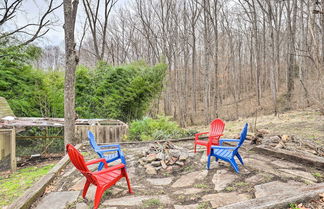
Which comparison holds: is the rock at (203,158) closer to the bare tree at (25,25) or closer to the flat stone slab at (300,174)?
the flat stone slab at (300,174)

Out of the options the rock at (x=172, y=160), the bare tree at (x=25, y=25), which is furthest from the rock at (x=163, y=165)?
the bare tree at (x=25, y=25)

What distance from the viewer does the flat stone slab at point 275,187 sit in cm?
235

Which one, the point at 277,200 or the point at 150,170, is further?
the point at 150,170

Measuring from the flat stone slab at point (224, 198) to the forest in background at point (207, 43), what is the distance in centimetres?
669

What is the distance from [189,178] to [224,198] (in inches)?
33.2

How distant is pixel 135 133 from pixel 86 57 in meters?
22.2

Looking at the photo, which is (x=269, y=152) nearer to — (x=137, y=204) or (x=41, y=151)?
(x=137, y=204)

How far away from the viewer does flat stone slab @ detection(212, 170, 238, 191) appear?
272 cm

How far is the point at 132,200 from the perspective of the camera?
2.47 metres

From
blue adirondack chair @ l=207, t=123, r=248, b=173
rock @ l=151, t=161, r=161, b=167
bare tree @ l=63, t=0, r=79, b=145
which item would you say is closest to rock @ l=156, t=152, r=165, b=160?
rock @ l=151, t=161, r=161, b=167

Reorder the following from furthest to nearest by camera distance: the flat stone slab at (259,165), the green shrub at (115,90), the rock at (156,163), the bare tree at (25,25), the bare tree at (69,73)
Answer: the bare tree at (25,25) < the green shrub at (115,90) < the bare tree at (69,73) < the rock at (156,163) < the flat stone slab at (259,165)

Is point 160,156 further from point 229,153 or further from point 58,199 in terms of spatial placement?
point 58,199

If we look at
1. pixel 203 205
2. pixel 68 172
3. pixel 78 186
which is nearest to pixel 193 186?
pixel 203 205

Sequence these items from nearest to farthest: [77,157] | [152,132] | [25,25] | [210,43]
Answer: [77,157], [152,132], [25,25], [210,43]
